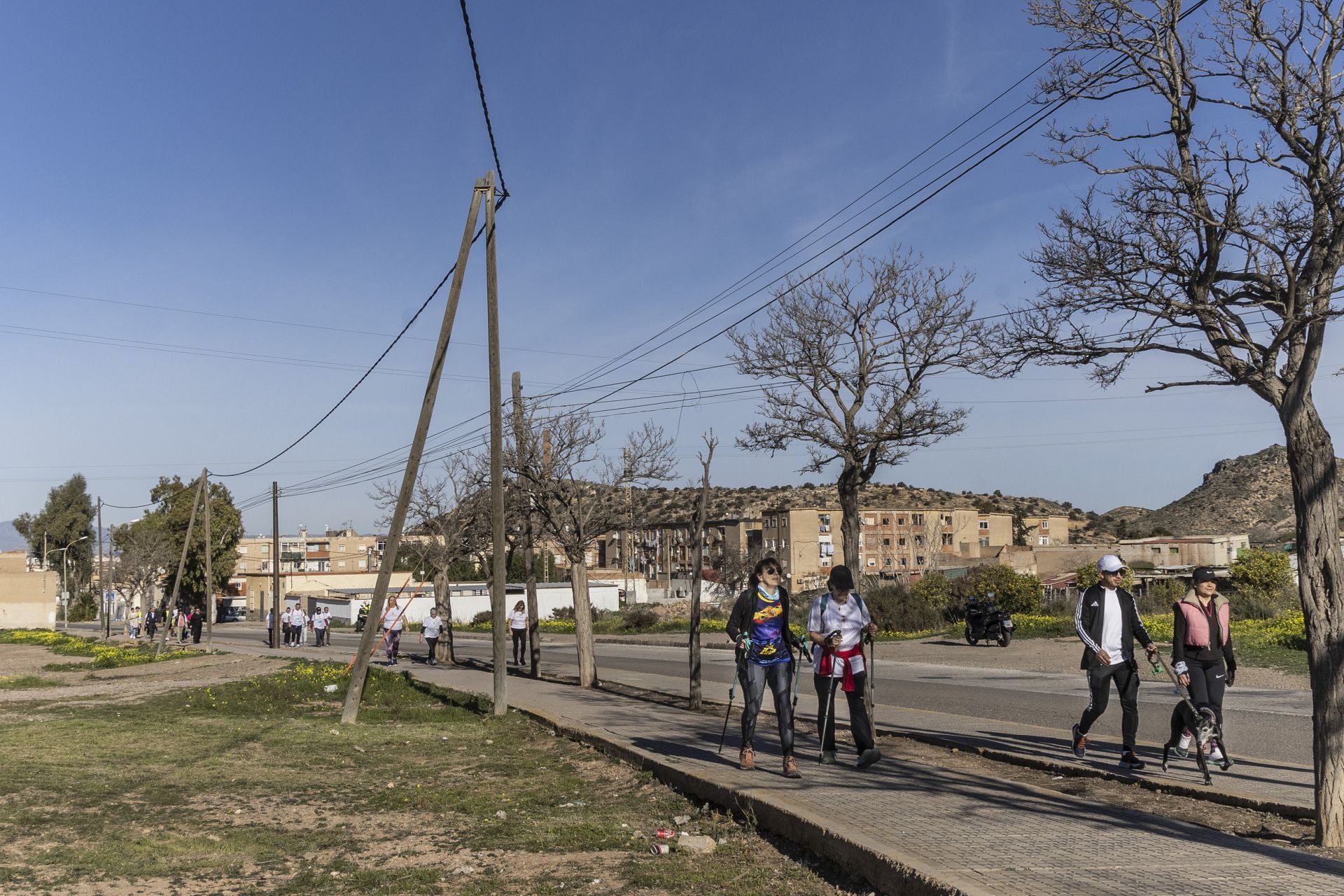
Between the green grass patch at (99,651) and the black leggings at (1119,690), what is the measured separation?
28312 mm

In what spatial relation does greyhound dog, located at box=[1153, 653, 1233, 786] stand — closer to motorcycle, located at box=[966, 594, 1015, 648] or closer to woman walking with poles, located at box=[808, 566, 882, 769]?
woman walking with poles, located at box=[808, 566, 882, 769]

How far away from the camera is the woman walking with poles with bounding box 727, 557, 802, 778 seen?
955 centimetres

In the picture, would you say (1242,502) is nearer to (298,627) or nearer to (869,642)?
(298,627)

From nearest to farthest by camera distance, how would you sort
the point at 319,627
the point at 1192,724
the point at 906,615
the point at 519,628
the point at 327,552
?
1. the point at 1192,724
2. the point at 519,628
3. the point at 906,615
4. the point at 319,627
5. the point at 327,552

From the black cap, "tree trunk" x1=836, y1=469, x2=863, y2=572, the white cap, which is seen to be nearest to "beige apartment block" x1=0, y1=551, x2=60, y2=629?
"tree trunk" x1=836, y1=469, x2=863, y2=572

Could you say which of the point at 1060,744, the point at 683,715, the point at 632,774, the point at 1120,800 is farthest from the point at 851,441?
the point at 1120,800

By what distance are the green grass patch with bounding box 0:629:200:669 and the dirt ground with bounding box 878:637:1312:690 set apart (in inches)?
829

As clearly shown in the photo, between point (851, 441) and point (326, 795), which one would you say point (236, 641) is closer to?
point (851, 441)

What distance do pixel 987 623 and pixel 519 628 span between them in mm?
11565

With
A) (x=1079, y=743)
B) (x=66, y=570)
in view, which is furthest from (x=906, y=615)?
(x=66, y=570)

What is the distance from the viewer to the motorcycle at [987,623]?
2733 centimetres

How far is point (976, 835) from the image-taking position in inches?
253

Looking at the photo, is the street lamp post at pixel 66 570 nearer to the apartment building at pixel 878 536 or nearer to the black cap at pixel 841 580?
the apartment building at pixel 878 536

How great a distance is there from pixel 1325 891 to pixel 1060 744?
20.2 ft
